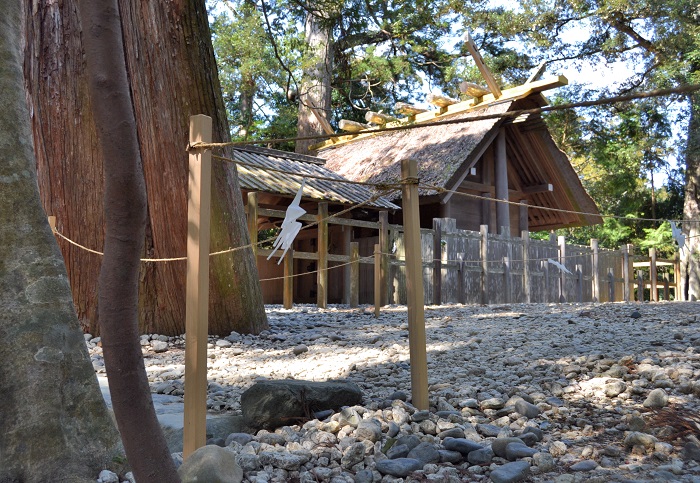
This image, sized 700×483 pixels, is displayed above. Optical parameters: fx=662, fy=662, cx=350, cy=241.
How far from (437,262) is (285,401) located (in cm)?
902

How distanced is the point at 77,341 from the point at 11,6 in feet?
4.82

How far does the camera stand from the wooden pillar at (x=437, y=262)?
39.7ft

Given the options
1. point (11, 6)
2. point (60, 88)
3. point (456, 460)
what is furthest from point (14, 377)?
point (60, 88)

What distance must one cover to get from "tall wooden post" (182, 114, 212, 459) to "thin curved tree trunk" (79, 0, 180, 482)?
2.98 ft

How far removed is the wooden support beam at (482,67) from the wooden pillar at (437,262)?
365cm

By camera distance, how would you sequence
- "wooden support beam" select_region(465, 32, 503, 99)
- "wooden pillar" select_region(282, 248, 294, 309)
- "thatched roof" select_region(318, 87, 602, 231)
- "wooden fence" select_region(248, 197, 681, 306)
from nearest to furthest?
1. "wooden pillar" select_region(282, 248, 294, 309)
2. "wooden fence" select_region(248, 197, 681, 306)
3. "wooden support beam" select_region(465, 32, 503, 99)
4. "thatched roof" select_region(318, 87, 602, 231)

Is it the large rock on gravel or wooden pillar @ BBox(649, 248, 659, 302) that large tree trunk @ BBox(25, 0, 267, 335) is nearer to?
the large rock on gravel

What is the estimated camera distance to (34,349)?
100.0 inches

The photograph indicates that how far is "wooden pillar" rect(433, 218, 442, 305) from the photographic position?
1209 cm

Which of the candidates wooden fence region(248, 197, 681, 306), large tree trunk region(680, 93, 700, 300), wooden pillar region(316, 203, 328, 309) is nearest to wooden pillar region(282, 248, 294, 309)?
wooden fence region(248, 197, 681, 306)

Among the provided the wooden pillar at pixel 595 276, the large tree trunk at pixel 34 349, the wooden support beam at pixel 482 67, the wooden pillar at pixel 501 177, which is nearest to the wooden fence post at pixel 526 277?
the wooden pillar at pixel 501 177

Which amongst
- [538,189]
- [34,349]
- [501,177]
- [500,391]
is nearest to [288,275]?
[500,391]

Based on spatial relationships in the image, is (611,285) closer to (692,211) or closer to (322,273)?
(692,211)

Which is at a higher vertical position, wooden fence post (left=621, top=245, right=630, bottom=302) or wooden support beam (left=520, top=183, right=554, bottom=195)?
wooden support beam (left=520, top=183, right=554, bottom=195)
